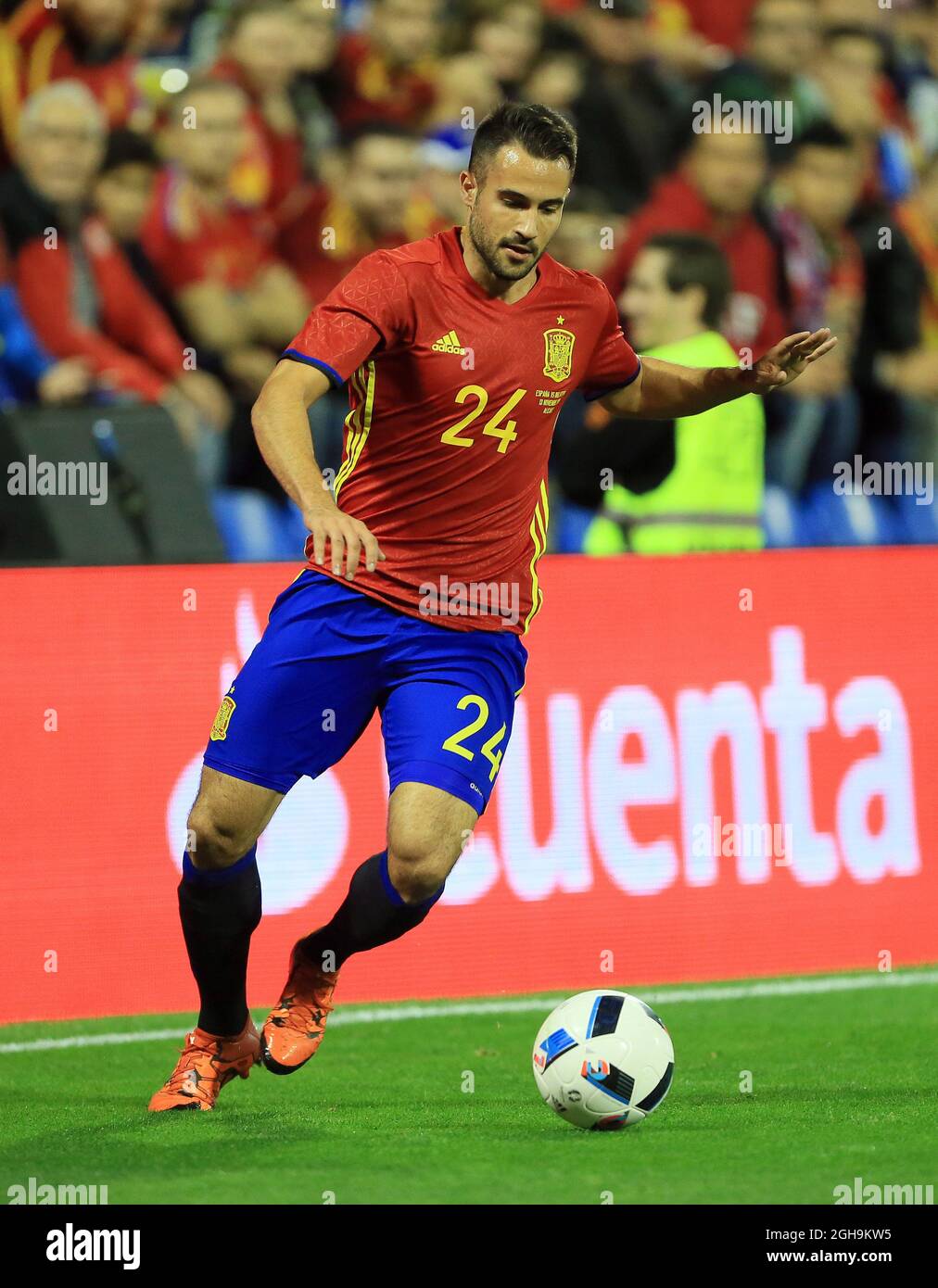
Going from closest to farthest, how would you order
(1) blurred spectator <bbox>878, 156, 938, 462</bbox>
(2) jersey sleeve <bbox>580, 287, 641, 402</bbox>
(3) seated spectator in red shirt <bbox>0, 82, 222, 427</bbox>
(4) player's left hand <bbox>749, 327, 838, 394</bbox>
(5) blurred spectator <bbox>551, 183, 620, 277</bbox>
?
(4) player's left hand <bbox>749, 327, 838, 394</bbox>
(2) jersey sleeve <bbox>580, 287, 641, 402</bbox>
(3) seated spectator in red shirt <bbox>0, 82, 222, 427</bbox>
(5) blurred spectator <bbox>551, 183, 620, 277</bbox>
(1) blurred spectator <bbox>878, 156, 938, 462</bbox>

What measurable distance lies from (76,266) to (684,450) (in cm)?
315

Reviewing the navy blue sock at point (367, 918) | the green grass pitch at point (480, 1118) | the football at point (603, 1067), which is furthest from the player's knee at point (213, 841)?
the football at point (603, 1067)

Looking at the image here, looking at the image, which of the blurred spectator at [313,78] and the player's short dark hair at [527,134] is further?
the blurred spectator at [313,78]

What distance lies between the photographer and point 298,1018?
6.03 metres

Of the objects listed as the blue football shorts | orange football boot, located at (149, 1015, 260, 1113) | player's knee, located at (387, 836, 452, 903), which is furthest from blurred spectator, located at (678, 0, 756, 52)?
orange football boot, located at (149, 1015, 260, 1113)

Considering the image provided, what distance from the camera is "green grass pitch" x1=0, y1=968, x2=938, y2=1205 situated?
4969 mm

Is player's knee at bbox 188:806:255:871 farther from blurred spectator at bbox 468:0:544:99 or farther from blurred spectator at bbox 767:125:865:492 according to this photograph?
blurred spectator at bbox 468:0:544:99

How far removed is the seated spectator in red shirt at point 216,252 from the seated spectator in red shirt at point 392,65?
128 centimetres

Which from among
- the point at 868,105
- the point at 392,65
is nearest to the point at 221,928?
the point at 392,65

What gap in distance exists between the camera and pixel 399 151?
11.0 meters

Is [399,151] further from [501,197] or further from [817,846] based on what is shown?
[501,197]
